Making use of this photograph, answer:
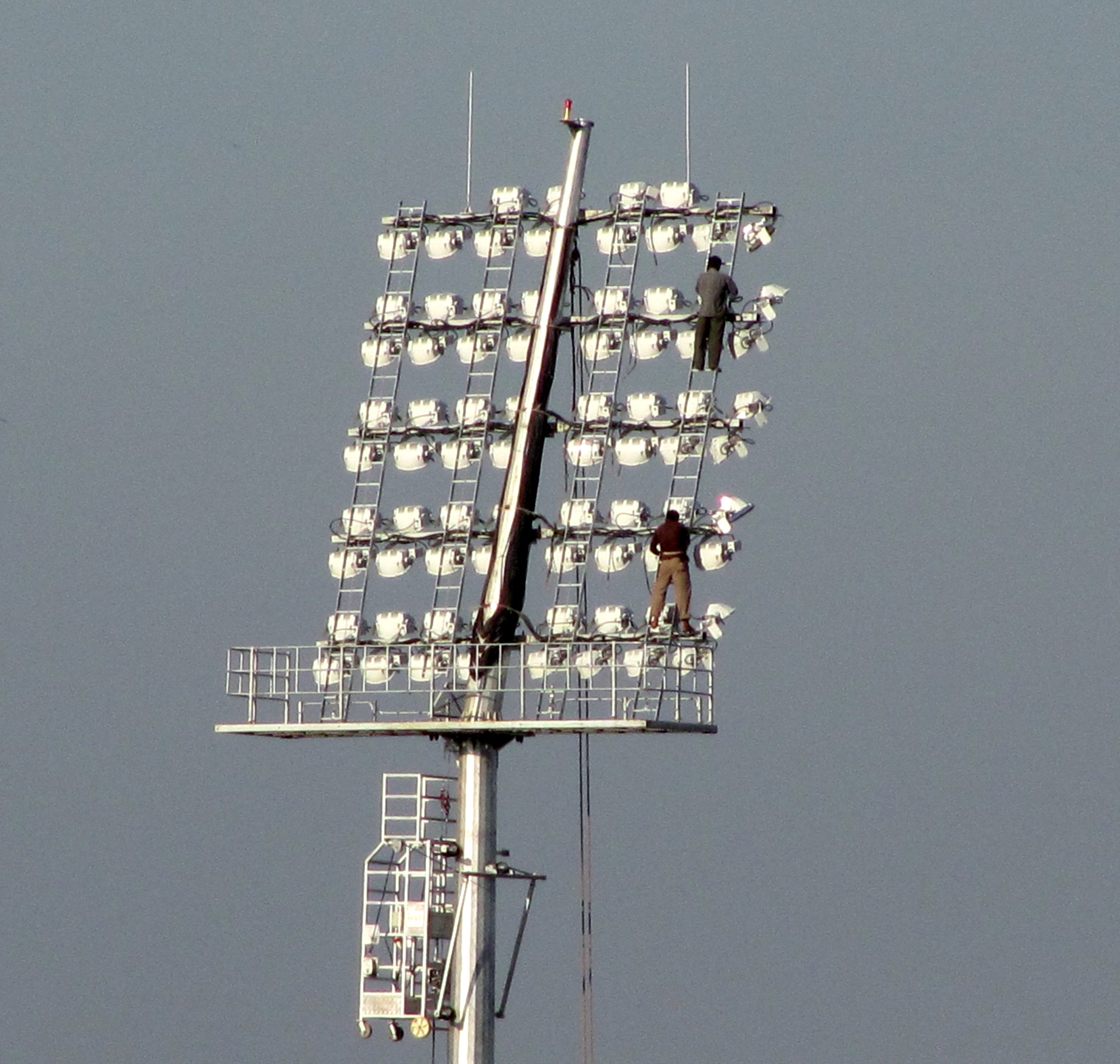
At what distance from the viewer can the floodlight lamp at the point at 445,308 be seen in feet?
325

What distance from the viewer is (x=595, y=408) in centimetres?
9712

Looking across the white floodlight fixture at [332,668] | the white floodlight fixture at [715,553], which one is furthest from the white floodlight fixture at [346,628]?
the white floodlight fixture at [715,553]

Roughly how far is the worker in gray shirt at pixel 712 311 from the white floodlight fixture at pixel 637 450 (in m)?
1.57

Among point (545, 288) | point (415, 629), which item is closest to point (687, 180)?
point (545, 288)

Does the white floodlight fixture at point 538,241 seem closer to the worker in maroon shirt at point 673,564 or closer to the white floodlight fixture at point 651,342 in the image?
the white floodlight fixture at point 651,342

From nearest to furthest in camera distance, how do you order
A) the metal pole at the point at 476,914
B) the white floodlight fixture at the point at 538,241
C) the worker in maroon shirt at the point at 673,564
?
the worker in maroon shirt at the point at 673,564 → the metal pole at the point at 476,914 → the white floodlight fixture at the point at 538,241

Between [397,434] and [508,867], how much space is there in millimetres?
8243

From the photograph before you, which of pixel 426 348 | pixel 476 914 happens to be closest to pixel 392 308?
pixel 426 348

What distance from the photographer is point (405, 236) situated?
326ft

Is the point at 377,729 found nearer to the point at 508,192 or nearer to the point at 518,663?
the point at 518,663

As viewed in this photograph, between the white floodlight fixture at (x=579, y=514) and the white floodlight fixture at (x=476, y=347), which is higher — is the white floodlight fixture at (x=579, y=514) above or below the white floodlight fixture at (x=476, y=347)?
below

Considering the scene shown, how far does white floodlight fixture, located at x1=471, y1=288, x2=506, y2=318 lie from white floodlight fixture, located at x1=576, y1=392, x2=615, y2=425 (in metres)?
2.39

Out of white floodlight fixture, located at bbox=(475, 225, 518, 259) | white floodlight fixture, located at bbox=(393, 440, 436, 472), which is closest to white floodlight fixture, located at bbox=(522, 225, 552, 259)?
white floodlight fixture, located at bbox=(475, 225, 518, 259)

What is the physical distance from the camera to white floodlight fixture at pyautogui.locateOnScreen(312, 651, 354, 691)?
97250mm
